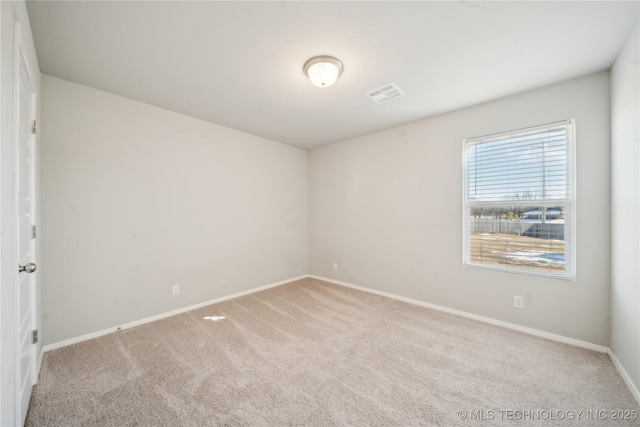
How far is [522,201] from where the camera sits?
2.66 m

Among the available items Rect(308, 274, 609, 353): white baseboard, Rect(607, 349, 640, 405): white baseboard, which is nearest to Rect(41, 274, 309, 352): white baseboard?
Rect(308, 274, 609, 353): white baseboard

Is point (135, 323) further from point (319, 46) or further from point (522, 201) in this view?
point (522, 201)

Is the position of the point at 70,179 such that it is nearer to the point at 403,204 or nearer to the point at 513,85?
the point at 403,204

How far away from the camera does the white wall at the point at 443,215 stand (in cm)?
228

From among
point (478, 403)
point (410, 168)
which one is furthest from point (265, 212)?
point (478, 403)

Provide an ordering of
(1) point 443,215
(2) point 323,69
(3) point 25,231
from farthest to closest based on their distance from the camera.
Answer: (1) point 443,215, (2) point 323,69, (3) point 25,231

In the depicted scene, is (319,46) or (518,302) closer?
(319,46)

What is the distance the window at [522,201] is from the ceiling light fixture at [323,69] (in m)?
1.93

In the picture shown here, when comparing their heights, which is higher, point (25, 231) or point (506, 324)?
point (25, 231)

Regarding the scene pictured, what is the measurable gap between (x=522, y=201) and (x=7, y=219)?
13.1ft

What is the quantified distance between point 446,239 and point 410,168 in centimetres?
108

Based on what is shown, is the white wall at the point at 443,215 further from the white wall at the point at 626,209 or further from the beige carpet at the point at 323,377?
the beige carpet at the point at 323,377

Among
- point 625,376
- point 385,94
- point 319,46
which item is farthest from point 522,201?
point 319,46

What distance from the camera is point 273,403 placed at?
1649mm
